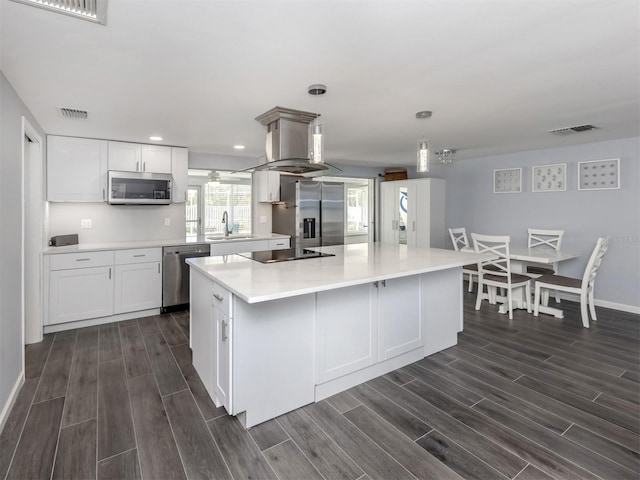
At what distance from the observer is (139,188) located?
13.8 feet

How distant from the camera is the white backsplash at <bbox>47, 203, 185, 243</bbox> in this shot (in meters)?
4.12

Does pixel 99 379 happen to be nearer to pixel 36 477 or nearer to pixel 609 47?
pixel 36 477

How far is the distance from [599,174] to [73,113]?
6.13 metres

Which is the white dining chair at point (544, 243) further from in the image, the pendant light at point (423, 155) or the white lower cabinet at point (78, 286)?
the white lower cabinet at point (78, 286)

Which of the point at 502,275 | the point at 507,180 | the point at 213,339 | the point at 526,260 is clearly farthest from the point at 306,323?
the point at 507,180

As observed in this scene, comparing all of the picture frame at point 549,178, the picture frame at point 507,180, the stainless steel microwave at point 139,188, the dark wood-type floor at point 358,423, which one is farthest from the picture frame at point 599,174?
the stainless steel microwave at point 139,188

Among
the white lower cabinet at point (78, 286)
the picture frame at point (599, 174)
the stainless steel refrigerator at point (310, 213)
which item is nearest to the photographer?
the white lower cabinet at point (78, 286)

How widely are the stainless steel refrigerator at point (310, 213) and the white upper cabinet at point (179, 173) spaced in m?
1.67

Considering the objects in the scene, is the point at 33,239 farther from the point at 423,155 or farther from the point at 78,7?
the point at 423,155

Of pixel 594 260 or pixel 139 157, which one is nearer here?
pixel 594 260

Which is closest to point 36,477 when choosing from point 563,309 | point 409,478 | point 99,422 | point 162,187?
point 99,422

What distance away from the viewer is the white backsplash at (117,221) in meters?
4.12

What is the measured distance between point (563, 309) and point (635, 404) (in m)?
2.37

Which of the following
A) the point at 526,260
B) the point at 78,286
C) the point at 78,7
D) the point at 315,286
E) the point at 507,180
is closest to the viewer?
the point at 78,7
